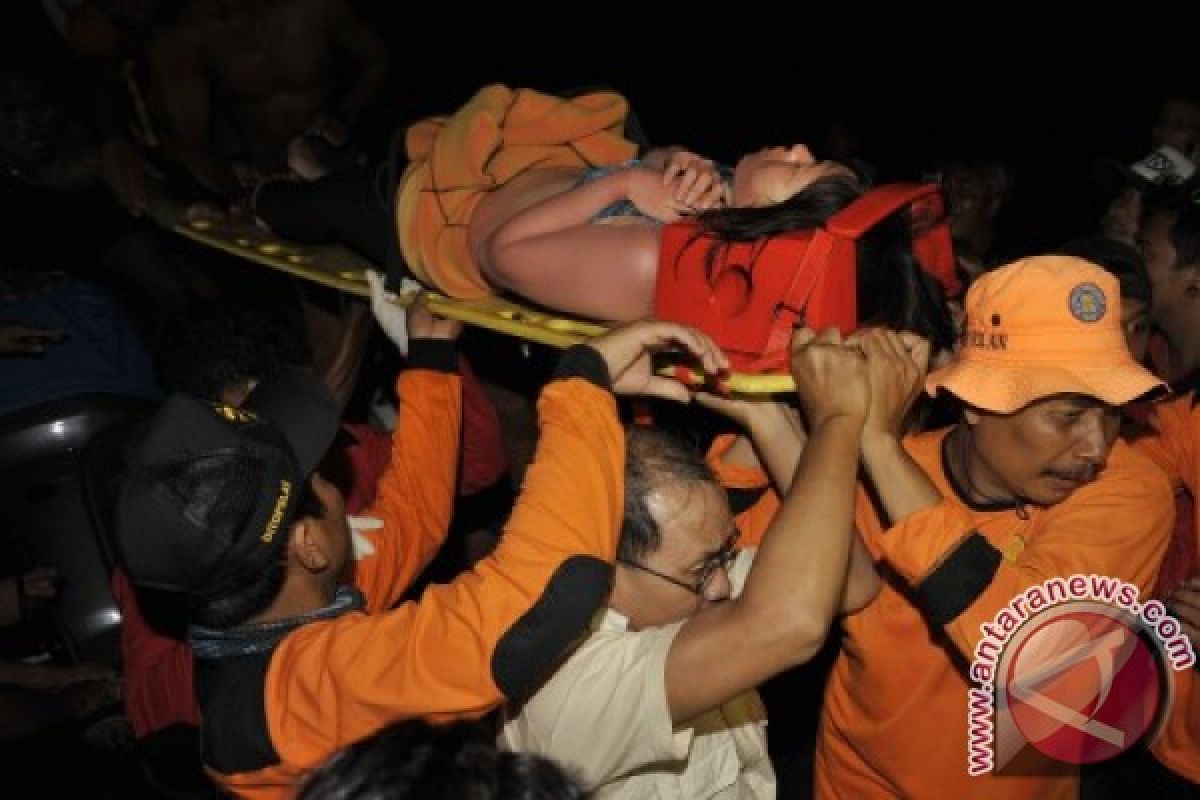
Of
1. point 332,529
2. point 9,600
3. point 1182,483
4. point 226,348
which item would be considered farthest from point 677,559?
point 9,600

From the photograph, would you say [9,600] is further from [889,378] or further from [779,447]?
[889,378]

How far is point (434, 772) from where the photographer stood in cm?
101

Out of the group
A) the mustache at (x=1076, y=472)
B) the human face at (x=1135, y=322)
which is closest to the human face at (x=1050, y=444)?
the mustache at (x=1076, y=472)

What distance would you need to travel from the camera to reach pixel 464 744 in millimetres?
1049

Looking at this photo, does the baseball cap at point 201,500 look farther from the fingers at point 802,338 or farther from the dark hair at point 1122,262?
the dark hair at point 1122,262

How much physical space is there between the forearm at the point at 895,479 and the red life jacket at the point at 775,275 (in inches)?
9.7

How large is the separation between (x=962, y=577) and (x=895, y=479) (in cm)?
16

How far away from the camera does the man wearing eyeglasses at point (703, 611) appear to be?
1.29 meters

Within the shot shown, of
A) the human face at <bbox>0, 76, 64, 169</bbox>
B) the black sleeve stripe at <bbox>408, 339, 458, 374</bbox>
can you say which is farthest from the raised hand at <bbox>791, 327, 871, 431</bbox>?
the human face at <bbox>0, 76, 64, 169</bbox>

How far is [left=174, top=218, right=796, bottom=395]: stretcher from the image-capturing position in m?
1.73

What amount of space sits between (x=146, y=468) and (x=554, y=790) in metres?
0.77

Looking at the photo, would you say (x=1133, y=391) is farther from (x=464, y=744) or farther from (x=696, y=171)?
(x=464, y=744)

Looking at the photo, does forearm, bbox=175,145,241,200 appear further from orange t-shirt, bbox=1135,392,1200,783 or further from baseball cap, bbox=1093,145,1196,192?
orange t-shirt, bbox=1135,392,1200,783

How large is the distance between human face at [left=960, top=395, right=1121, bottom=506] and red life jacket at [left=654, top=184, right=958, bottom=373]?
0.99ft
